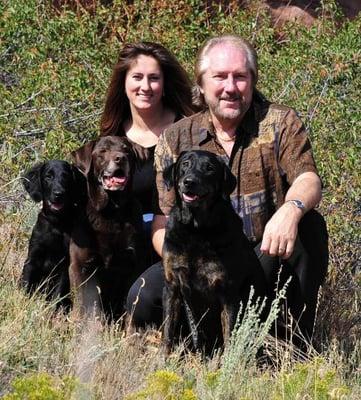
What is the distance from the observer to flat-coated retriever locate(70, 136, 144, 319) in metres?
5.47

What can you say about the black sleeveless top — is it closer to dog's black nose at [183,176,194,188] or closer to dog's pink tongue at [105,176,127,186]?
dog's pink tongue at [105,176,127,186]

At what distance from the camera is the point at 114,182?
18.0ft

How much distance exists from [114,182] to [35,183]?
50 centimetres

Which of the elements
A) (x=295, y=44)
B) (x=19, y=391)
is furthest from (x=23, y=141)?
(x=19, y=391)

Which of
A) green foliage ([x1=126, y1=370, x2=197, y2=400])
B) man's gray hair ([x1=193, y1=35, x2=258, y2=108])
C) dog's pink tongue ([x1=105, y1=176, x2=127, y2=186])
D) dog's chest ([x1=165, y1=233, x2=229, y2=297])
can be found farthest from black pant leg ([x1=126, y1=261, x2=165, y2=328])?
green foliage ([x1=126, y1=370, x2=197, y2=400])

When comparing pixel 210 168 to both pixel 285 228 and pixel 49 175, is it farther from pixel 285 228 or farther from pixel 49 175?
pixel 49 175

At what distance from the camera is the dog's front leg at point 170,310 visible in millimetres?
4891

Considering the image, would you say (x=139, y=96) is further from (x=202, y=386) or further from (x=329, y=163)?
(x=202, y=386)

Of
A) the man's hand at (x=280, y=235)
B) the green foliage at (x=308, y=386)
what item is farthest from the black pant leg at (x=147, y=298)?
the green foliage at (x=308, y=386)

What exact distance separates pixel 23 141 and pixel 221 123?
2.59m

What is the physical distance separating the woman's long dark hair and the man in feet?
2.73

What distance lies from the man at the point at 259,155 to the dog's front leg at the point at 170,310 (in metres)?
0.47

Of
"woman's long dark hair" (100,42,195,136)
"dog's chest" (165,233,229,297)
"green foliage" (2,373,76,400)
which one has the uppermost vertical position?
"woman's long dark hair" (100,42,195,136)

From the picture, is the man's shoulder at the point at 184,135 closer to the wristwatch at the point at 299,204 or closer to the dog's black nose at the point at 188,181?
the dog's black nose at the point at 188,181
